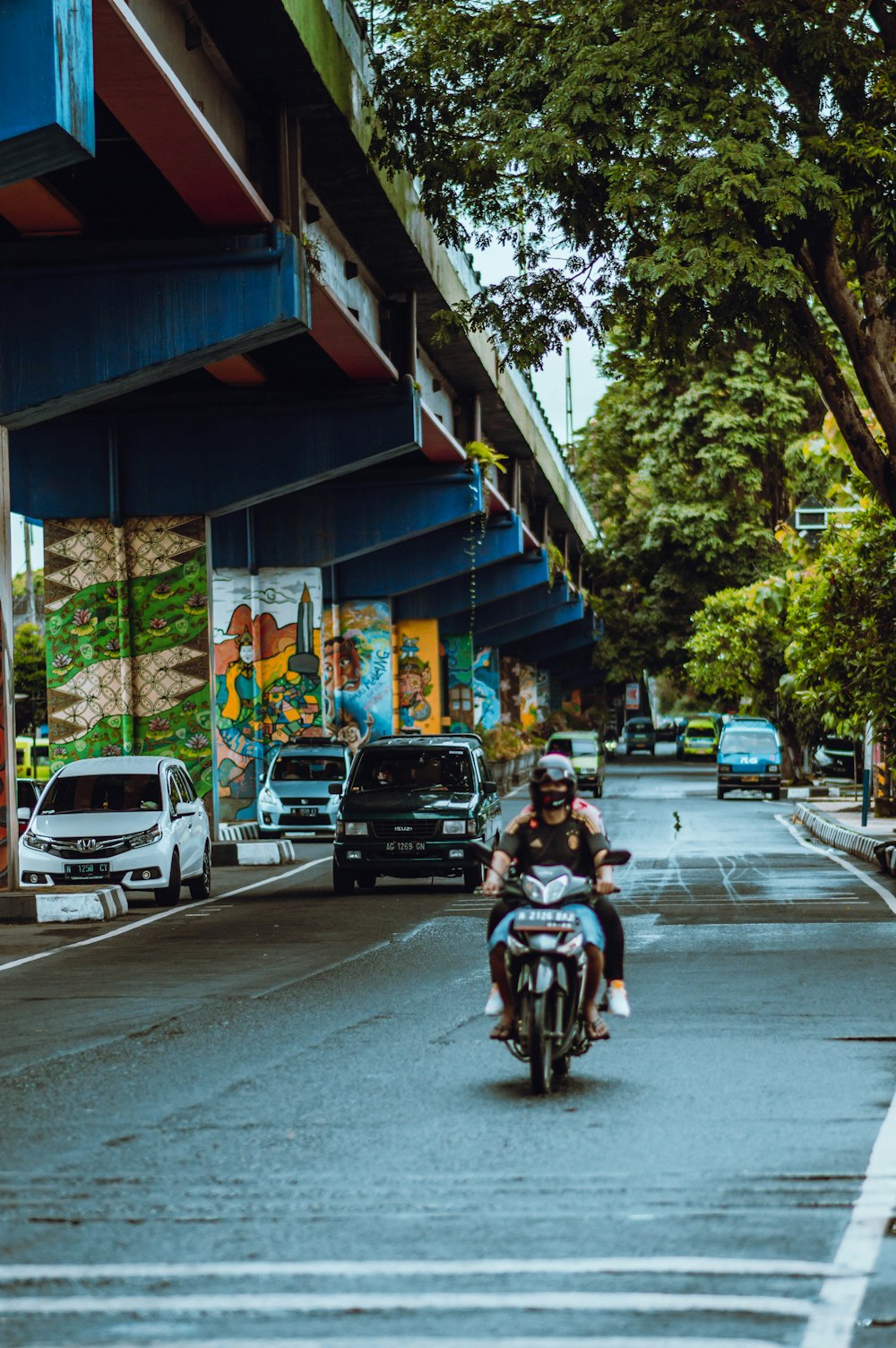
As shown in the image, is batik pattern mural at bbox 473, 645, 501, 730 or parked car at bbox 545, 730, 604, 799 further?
batik pattern mural at bbox 473, 645, 501, 730

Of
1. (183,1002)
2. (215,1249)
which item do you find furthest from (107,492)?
(215,1249)

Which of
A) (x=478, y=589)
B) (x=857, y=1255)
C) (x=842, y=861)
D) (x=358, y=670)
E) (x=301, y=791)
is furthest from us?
(x=478, y=589)

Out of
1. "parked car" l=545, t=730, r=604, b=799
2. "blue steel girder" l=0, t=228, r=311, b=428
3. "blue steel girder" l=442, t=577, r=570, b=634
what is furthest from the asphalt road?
"blue steel girder" l=442, t=577, r=570, b=634

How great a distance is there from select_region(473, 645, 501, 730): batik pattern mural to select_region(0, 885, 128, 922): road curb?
1731 inches

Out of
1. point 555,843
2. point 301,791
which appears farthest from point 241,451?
point 555,843

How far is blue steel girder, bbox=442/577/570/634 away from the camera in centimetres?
6238

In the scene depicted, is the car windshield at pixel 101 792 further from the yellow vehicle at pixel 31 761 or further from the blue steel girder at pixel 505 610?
the blue steel girder at pixel 505 610

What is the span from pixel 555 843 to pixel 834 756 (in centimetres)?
6051

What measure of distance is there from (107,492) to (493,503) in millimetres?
16362

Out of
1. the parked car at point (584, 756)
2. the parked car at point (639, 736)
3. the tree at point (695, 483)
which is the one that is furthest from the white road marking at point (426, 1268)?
the parked car at point (639, 736)

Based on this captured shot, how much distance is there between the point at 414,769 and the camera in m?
22.7

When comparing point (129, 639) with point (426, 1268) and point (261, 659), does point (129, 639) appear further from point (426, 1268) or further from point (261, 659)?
point (426, 1268)

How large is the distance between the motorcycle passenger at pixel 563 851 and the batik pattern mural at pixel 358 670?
1513 inches

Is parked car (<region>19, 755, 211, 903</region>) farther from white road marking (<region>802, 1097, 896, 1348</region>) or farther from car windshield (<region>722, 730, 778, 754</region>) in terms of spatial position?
car windshield (<region>722, 730, 778, 754</region>)
